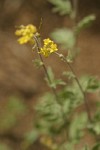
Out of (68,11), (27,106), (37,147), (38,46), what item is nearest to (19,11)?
(27,106)

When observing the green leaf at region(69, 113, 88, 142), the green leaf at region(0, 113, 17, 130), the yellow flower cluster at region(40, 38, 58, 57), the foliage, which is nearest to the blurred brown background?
the green leaf at region(0, 113, 17, 130)

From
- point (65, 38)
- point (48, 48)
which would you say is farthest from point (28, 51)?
point (48, 48)

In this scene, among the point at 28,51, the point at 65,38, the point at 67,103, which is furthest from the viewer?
the point at 28,51

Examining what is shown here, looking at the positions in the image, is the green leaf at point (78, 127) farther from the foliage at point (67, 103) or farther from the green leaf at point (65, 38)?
the green leaf at point (65, 38)

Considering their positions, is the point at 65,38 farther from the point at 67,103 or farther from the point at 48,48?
the point at 48,48

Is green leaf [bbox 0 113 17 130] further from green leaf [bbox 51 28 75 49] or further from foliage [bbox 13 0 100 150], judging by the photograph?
green leaf [bbox 51 28 75 49]

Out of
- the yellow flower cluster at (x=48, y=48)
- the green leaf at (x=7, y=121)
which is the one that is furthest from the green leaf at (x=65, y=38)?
the green leaf at (x=7, y=121)

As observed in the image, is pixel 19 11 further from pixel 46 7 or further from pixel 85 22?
pixel 85 22
